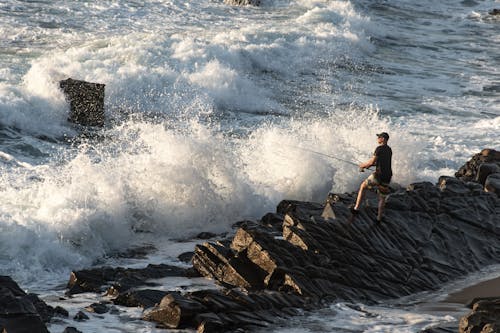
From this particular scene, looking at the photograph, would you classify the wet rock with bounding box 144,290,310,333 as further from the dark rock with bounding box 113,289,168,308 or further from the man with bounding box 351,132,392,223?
the man with bounding box 351,132,392,223

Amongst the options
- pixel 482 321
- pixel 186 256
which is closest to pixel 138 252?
pixel 186 256

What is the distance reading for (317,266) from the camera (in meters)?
11.7

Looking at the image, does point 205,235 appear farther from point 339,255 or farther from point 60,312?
point 60,312

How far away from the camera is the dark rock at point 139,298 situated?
10.6m

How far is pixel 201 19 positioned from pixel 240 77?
869cm

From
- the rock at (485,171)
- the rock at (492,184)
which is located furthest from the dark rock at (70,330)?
the rock at (485,171)

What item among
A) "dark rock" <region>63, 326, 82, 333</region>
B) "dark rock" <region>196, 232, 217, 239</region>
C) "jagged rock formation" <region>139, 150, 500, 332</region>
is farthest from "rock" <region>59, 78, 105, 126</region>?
"dark rock" <region>63, 326, 82, 333</region>

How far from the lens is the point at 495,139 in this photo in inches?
880

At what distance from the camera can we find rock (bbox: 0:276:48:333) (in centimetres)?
895

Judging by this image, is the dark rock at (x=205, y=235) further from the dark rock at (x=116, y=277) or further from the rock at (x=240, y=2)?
the rock at (x=240, y=2)

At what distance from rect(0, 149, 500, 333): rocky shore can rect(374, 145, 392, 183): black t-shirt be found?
613 millimetres

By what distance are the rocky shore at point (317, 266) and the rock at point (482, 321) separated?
0.5 inches

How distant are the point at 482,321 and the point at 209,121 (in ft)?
47.3

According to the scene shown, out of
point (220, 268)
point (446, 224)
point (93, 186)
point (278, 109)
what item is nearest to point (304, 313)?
point (220, 268)
